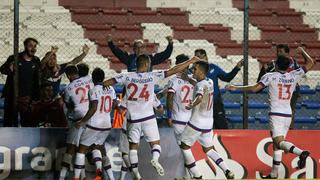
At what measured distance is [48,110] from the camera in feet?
44.7

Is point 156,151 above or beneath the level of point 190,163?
above

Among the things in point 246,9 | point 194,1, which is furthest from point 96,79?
point 194,1

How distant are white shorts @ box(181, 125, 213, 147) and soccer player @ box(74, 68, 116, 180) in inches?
42.5

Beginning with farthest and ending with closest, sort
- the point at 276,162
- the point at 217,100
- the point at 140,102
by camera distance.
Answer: the point at 217,100, the point at 276,162, the point at 140,102

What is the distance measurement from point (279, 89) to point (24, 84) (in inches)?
145

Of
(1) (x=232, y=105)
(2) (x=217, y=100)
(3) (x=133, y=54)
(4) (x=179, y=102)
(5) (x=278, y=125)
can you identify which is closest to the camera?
(5) (x=278, y=125)

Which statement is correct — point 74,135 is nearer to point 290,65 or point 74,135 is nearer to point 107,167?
point 107,167

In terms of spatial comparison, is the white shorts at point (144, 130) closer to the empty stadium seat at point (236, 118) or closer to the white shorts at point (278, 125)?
the white shorts at point (278, 125)

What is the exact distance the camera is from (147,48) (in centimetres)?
1783

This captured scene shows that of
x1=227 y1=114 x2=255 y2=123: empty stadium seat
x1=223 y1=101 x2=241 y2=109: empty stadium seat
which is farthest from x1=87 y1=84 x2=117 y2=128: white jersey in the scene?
x1=223 y1=101 x2=241 y2=109: empty stadium seat

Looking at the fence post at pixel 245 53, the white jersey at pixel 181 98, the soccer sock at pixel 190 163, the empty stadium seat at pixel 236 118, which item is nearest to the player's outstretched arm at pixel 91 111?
the white jersey at pixel 181 98

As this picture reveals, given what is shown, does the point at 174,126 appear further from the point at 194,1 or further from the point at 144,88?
the point at 194,1

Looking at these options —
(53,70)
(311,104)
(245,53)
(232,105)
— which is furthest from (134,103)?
(311,104)

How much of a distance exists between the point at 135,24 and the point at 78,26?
1.21 meters
